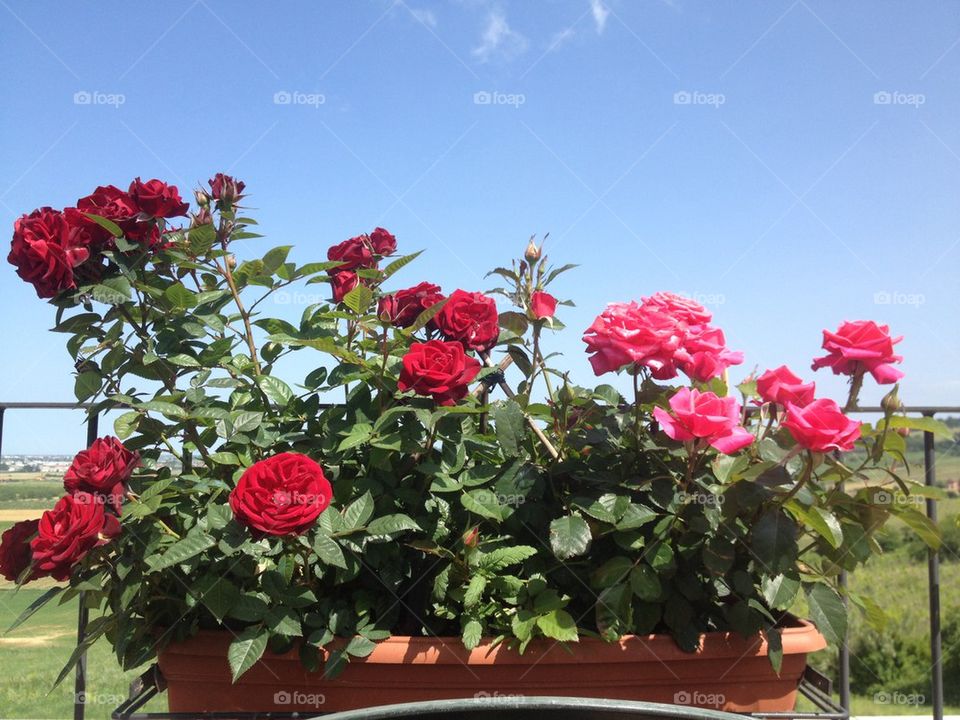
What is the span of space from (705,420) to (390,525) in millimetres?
492

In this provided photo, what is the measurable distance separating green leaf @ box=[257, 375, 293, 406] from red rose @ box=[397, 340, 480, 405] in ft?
0.95

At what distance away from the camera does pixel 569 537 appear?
1.21m

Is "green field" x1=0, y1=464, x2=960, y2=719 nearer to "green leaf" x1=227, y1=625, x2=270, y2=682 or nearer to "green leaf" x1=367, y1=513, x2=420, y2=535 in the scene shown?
"green leaf" x1=227, y1=625, x2=270, y2=682

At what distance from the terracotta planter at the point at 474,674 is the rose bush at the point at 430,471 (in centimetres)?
3

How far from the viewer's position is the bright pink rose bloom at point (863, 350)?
1290 mm

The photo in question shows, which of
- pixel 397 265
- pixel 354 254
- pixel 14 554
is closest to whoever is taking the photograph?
pixel 14 554

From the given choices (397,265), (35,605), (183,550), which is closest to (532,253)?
(397,265)

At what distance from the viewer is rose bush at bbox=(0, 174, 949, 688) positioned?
1.18 metres

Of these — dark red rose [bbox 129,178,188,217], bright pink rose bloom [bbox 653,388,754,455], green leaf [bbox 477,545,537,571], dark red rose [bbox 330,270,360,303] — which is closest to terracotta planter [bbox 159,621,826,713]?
green leaf [bbox 477,545,537,571]

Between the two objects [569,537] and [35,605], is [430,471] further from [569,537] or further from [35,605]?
[35,605]

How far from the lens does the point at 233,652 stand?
3.72ft

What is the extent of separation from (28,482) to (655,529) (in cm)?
148

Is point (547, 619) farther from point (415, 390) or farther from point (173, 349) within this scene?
point (173, 349)

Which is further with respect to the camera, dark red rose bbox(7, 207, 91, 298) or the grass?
the grass
